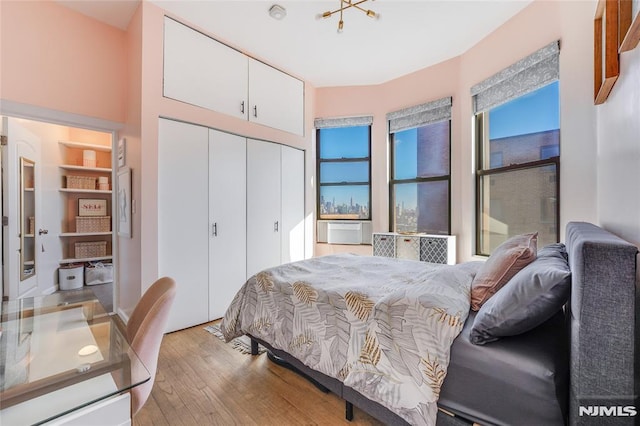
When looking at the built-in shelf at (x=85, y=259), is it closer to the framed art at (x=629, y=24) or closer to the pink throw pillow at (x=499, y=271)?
the pink throw pillow at (x=499, y=271)

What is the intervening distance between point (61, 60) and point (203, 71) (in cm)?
125

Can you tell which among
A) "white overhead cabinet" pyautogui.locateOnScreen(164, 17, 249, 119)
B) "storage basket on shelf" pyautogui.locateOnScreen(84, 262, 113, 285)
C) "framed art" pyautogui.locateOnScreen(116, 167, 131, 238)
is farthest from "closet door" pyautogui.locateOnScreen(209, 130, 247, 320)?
"storage basket on shelf" pyautogui.locateOnScreen(84, 262, 113, 285)

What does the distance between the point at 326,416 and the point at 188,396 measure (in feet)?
2.93

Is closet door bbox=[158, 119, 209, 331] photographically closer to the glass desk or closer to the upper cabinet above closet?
the upper cabinet above closet

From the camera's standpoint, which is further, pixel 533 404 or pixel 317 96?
Result: pixel 317 96

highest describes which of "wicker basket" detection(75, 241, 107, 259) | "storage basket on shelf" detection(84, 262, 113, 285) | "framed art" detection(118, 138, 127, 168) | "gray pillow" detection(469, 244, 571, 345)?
"framed art" detection(118, 138, 127, 168)

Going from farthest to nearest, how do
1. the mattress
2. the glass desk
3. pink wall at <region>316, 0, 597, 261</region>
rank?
pink wall at <region>316, 0, 597, 261</region> → the mattress → the glass desk

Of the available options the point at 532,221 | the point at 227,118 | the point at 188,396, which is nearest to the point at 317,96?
the point at 227,118

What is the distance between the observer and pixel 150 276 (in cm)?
270

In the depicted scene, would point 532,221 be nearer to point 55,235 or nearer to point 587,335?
Result: point 587,335

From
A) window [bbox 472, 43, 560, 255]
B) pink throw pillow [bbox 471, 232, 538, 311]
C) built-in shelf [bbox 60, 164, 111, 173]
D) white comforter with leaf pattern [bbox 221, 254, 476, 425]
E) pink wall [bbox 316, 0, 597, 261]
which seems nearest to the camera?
white comforter with leaf pattern [bbox 221, 254, 476, 425]

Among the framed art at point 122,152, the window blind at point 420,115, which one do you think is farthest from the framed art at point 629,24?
the framed art at point 122,152

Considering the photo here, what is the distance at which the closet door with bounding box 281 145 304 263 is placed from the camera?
13.1 feet

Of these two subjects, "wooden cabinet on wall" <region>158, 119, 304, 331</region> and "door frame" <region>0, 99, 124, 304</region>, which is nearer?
"door frame" <region>0, 99, 124, 304</region>
